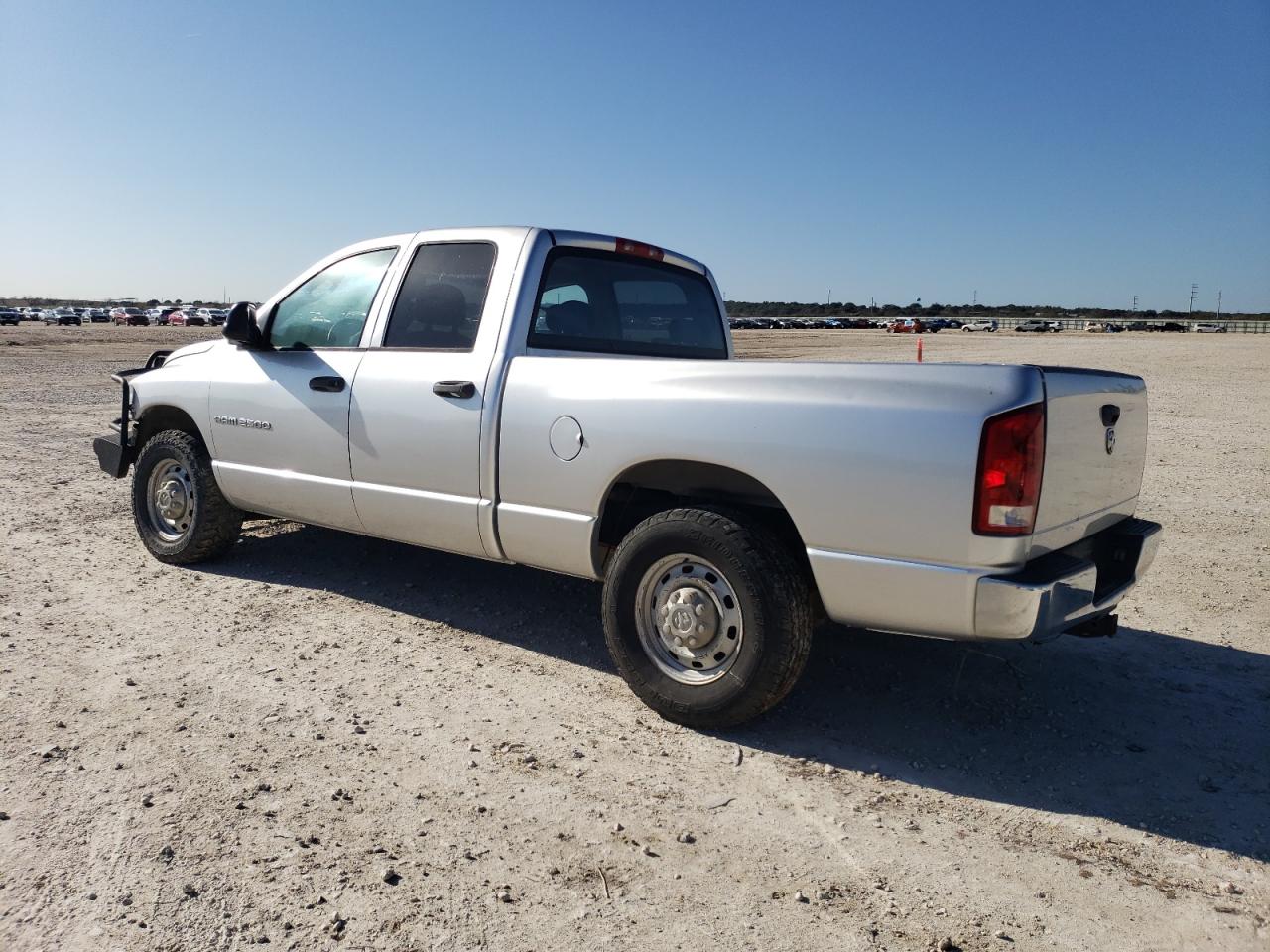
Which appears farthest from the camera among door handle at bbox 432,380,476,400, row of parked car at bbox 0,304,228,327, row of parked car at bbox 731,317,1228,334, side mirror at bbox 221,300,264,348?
row of parked car at bbox 731,317,1228,334

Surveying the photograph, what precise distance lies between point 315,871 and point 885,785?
1.93 m

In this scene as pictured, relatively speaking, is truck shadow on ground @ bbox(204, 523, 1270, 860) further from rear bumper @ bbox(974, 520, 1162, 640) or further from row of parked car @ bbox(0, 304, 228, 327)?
row of parked car @ bbox(0, 304, 228, 327)

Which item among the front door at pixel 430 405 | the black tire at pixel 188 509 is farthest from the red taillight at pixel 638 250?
the black tire at pixel 188 509

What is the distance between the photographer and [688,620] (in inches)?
148

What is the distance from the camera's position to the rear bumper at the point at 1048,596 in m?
3.12

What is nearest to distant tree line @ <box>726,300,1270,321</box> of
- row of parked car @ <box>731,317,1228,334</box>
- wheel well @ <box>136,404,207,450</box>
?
row of parked car @ <box>731,317,1228,334</box>

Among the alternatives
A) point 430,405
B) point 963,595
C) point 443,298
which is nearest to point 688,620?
point 963,595

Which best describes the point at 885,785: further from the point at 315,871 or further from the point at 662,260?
the point at 662,260

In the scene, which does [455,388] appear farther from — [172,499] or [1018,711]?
[1018,711]

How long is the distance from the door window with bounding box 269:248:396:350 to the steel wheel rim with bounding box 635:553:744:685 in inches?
89.1

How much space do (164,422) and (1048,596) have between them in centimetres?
535

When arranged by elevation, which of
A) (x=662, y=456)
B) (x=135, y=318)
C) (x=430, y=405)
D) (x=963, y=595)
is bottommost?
(x=963, y=595)

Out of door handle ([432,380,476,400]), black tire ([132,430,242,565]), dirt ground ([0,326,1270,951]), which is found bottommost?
dirt ground ([0,326,1270,951])

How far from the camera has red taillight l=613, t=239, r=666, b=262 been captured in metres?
5.00
